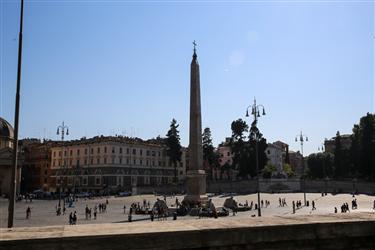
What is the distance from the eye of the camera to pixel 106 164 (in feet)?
298

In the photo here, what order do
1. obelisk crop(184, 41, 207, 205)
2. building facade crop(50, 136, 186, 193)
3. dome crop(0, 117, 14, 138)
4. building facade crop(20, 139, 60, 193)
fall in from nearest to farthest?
obelisk crop(184, 41, 207, 205), dome crop(0, 117, 14, 138), building facade crop(50, 136, 186, 193), building facade crop(20, 139, 60, 193)

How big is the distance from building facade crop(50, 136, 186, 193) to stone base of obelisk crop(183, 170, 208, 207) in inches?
1960

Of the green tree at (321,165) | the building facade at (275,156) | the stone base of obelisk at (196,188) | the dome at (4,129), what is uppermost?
the dome at (4,129)

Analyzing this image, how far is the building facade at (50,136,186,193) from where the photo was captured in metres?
90.7

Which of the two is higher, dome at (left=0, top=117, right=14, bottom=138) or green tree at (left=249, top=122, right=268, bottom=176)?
dome at (left=0, top=117, right=14, bottom=138)

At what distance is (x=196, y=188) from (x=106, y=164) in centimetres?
5550

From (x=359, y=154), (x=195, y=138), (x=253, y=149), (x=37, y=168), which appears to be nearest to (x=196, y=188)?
(x=195, y=138)

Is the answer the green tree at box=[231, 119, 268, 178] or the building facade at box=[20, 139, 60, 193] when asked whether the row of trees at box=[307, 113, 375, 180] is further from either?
the building facade at box=[20, 139, 60, 193]

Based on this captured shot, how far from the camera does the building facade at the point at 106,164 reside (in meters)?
90.7

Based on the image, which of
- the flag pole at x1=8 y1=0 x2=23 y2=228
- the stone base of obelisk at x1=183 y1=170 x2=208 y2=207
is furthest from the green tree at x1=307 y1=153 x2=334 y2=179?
the flag pole at x1=8 y1=0 x2=23 y2=228

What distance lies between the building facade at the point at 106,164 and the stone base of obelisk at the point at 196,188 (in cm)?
4977

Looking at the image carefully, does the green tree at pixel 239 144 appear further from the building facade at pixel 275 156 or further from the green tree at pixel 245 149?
the building facade at pixel 275 156

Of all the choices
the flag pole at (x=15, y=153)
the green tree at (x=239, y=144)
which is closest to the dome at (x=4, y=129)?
the green tree at (x=239, y=144)

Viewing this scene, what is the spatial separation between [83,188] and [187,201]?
58588 millimetres
